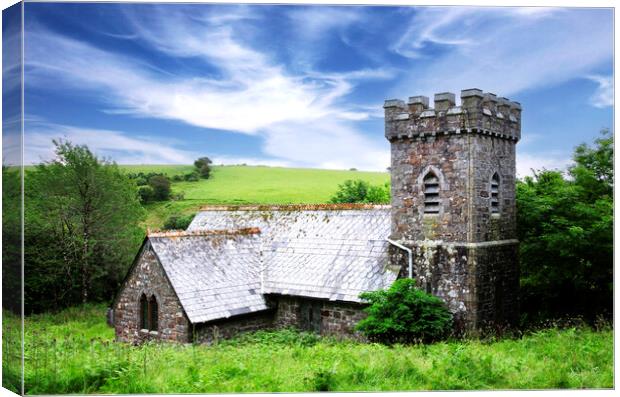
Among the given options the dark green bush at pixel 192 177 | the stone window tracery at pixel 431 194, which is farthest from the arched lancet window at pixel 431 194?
the dark green bush at pixel 192 177

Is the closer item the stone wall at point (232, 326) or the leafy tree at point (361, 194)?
the stone wall at point (232, 326)

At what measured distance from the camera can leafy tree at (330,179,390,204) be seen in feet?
141

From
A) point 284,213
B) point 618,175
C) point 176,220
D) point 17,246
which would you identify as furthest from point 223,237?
point 176,220

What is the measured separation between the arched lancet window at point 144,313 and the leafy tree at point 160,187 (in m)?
22.1

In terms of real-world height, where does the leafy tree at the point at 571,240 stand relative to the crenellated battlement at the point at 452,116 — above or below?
below

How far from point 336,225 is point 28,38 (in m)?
12.0

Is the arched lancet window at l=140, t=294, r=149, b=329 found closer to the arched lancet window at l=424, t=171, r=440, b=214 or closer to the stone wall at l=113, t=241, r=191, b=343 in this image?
the stone wall at l=113, t=241, r=191, b=343

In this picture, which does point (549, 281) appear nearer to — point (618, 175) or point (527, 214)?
point (527, 214)

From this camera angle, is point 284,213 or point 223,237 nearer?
point 223,237

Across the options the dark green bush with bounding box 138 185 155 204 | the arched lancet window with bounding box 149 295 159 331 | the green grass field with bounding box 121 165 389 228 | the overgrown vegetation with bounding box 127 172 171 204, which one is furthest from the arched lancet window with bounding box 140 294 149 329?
the overgrown vegetation with bounding box 127 172 171 204

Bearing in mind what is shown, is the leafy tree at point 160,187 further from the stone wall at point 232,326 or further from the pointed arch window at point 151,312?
the stone wall at point 232,326

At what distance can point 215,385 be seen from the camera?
12219 millimetres

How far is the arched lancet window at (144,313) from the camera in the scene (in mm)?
19328

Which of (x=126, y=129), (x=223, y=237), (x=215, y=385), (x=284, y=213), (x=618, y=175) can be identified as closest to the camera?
(x=215, y=385)
